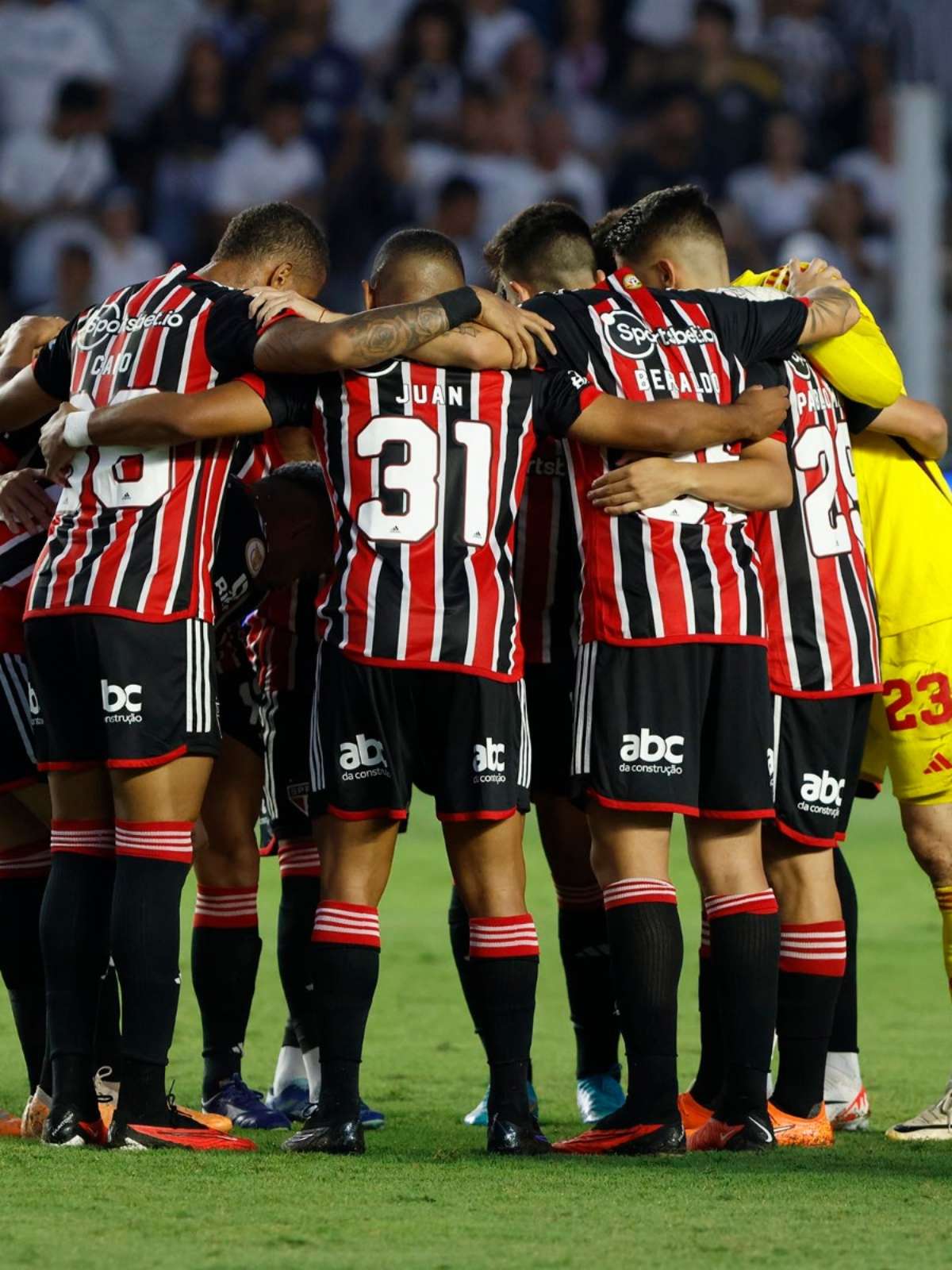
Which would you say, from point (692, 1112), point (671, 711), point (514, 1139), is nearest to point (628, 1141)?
point (514, 1139)

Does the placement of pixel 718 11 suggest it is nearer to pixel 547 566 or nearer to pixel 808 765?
pixel 547 566

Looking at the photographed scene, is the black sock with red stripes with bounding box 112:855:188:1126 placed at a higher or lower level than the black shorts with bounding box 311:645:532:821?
lower

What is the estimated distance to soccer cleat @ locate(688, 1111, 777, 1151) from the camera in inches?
152

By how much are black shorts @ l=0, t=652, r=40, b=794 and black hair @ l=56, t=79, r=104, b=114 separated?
476 inches

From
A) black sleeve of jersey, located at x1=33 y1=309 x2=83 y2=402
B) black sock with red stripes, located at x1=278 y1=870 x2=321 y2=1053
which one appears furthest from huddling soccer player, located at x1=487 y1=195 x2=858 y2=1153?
black sleeve of jersey, located at x1=33 y1=309 x2=83 y2=402

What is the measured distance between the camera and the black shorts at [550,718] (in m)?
4.34

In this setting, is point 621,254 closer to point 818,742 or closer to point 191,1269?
point 818,742

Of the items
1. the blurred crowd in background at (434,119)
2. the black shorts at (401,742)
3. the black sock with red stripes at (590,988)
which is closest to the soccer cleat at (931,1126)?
the black sock with red stripes at (590,988)

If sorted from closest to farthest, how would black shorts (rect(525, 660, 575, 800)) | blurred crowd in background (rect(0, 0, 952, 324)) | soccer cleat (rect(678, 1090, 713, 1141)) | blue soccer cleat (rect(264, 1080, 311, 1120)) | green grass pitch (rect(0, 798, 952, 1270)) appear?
green grass pitch (rect(0, 798, 952, 1270)) → soccer cleat (rect(678, 1090, 713, 1141)) → black shorts (rect(525, 660, 575, 800)) → blue soccer cleat (rect(264, 1080, 311, 1120)) → blurred crowd in background (rect(0, 0, 952, 324))

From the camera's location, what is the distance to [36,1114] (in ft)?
13.1

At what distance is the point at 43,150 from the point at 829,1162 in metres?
13.3

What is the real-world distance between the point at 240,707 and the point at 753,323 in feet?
4.90

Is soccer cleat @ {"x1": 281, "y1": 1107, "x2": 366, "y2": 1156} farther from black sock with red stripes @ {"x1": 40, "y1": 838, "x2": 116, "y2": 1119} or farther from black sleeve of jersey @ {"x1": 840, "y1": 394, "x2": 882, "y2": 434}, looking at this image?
black sleeve of jersey @ {"x1": 840, "y1": 394, "x2": 882, "y2": 434}

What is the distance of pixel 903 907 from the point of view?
7.96m
